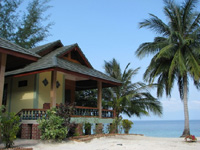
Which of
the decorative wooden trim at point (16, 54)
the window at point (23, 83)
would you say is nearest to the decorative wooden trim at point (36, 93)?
the window at point (23, 83)

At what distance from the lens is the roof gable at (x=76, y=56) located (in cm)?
1471

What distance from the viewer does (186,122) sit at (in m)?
16.9

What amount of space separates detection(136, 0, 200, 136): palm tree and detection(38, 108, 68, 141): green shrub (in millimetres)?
9295

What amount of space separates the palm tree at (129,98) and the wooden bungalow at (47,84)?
380cm

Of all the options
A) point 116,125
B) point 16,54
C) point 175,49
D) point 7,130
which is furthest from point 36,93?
point 175,49

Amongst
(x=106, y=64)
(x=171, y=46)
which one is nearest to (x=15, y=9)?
(x=106, y=64)

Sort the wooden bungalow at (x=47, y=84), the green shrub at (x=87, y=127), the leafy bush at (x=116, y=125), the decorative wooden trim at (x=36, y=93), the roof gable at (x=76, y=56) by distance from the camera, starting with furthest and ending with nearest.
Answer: the roof gable at (x=76, y=56)
the leafy bush at (x=116, y=125)
the decorative wooden trim at (x=36, y=93)
the green shrub at (x=87, y=127)
the wooden bungalow at (x=47, y=84)

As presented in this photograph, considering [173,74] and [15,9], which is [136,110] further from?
[15,9]

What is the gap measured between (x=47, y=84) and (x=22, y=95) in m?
1.50

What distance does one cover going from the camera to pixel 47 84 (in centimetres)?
1398

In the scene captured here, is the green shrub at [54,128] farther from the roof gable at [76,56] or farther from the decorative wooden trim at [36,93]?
the roof gable at [76,56]

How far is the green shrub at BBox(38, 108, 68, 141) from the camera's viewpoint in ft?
31.5

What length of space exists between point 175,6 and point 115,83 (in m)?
7.72

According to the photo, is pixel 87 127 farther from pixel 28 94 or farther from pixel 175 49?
pixel 175 49
